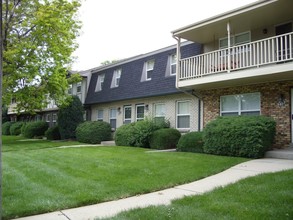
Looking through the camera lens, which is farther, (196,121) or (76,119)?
(76,119)

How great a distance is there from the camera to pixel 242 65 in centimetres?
1262

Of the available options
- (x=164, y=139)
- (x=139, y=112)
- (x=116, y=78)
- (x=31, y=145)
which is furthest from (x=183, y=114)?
(x=31, y=145)

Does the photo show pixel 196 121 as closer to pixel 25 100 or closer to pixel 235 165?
pixel 235 165

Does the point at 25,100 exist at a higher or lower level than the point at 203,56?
lower

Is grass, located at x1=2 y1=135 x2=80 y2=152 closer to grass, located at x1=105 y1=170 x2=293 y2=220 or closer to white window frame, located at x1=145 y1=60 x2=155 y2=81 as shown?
white window frame, located at x1=145 y1=60 x2=155 y2=81

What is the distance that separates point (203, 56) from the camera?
13969 mm

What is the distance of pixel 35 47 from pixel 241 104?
11.9 meters

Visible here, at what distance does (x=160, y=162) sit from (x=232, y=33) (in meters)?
8.09

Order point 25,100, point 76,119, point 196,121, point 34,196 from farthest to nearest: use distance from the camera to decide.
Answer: point 76,119
point 25,100
point 196,121
point 34,196

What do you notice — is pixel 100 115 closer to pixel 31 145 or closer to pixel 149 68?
pixel 31 145

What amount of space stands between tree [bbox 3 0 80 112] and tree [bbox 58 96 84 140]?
2520 mm

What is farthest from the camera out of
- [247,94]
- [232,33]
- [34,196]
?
[232,33]

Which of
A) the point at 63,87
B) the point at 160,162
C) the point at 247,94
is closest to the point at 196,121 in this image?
the point at 247,94

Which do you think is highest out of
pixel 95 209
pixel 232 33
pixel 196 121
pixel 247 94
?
pixel 232 33
